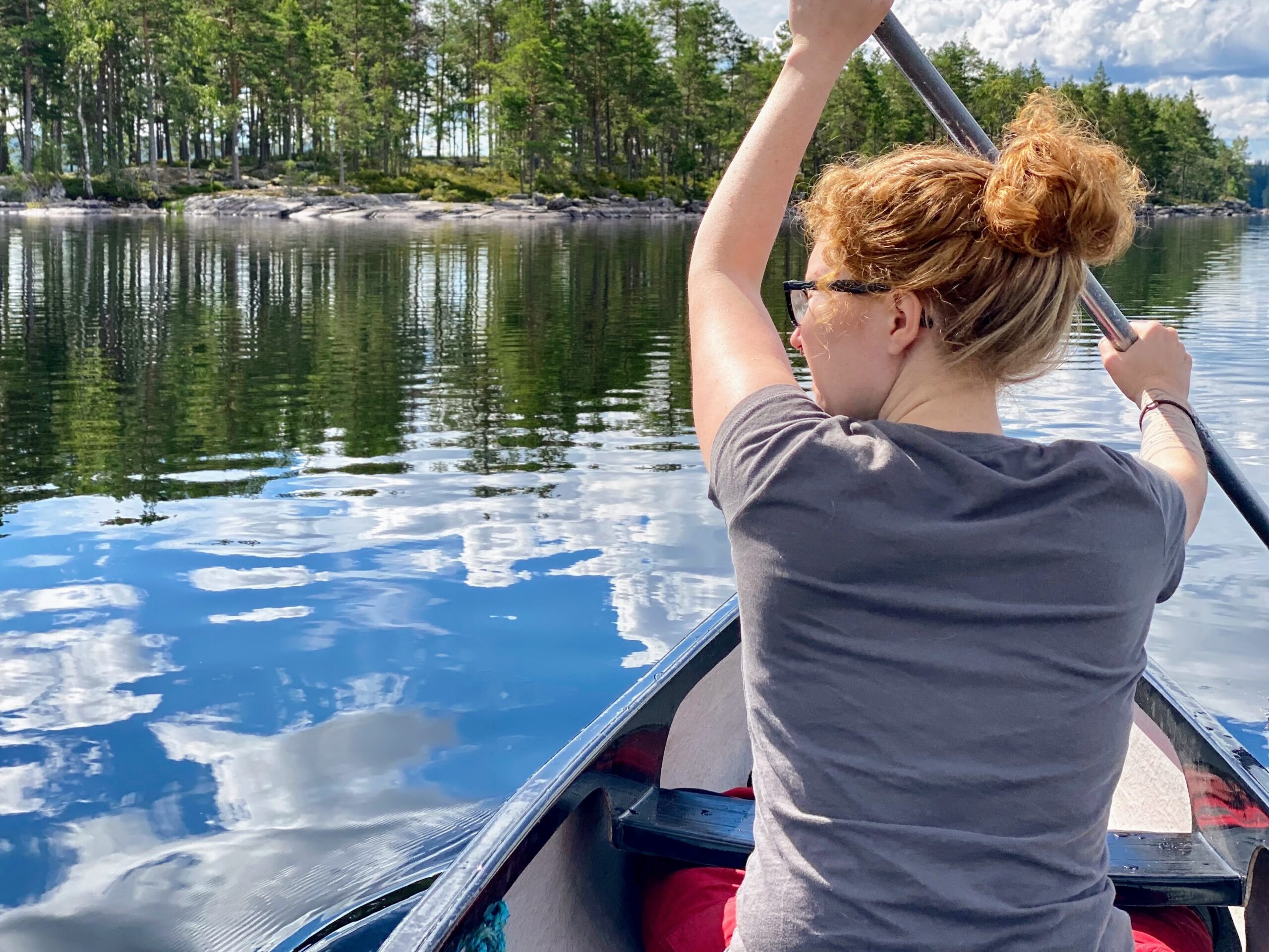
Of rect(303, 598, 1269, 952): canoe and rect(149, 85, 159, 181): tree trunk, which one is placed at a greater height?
rect(149, 85, 159, 181): tree trunk

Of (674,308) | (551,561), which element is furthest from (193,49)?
(551,561)

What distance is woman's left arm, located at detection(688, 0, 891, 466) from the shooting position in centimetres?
149

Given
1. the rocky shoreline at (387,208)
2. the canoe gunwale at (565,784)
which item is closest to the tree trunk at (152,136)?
the rocky shoreline at (387,208)

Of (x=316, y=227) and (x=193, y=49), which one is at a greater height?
(x=193, y=49)

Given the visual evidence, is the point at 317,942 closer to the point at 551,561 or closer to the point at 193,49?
the point at 551,561

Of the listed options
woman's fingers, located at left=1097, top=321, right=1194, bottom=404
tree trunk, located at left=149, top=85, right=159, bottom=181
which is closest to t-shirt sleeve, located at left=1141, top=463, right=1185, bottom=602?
woman's fingers, located at left=1097, top=321, right=1194, bottom=404

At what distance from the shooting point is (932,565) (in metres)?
1.31

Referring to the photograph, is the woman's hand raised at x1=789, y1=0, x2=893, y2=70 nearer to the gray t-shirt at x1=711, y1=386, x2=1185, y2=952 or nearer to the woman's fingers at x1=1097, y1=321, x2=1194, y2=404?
the gray t-shirt at x1=711, y1=386, x2=1185, y2=952

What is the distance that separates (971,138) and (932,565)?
1.59m

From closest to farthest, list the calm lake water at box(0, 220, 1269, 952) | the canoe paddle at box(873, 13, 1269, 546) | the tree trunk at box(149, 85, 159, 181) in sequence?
the canoe paddle at box(873, 13, 1269, 546)
the calm lake water at box(0, 220, 1269, 952)
the tree trunk at box(149, 85, 159, 181)

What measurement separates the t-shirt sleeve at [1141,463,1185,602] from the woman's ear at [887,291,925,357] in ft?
1.03

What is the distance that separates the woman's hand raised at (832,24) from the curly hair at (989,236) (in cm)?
18

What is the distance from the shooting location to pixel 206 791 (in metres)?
4.39

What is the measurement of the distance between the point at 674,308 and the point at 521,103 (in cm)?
4995
